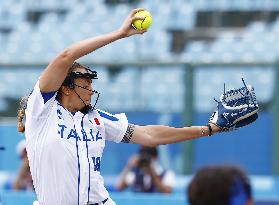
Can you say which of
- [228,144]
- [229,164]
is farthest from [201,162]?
[229,164]

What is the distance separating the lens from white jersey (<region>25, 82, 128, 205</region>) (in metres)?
4.73

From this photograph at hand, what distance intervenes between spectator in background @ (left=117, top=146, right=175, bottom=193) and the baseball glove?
13.1ft

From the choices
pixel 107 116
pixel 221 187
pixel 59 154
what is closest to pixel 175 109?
pixel 107 116

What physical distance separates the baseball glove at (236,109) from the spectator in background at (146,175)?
400 centimetres

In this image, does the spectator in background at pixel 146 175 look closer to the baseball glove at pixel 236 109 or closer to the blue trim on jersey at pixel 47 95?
the baseball glove at pixel 236 109

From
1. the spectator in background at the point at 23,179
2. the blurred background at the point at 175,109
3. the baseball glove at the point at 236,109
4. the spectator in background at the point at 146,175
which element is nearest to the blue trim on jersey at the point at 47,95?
the baseball glove at the point at 236,109

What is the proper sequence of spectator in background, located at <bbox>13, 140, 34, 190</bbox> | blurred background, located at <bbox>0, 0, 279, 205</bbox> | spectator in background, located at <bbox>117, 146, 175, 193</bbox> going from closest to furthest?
spectator in background, located at <bbox>117, 146, 175, 193</bbox>, spectator in background, located at <bbox>13, 140, 34, 190</bbox>, blurred background, located at <bbox>0, 0, 279, 205</bbox>

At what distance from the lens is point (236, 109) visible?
200 inches

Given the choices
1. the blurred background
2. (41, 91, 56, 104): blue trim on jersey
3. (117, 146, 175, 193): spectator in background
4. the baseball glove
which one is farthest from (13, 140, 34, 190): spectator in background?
(41, 91, 56, 104): blue trim on jersey

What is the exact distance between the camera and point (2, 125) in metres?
10.4

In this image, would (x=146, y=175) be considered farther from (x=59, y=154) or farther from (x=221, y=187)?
(x=221, y=187)

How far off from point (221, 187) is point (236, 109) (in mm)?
2600

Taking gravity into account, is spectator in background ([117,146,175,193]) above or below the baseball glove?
below

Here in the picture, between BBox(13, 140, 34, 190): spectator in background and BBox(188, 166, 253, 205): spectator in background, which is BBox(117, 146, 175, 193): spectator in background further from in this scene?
BBox(188, 166, 253, 205): spectator in background
